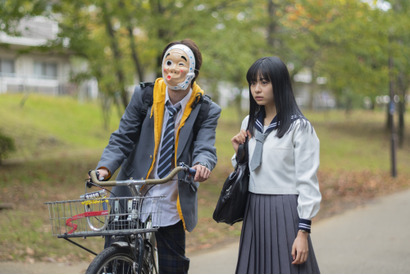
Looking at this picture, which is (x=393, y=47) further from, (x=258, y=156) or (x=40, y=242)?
(x=258, y=156)

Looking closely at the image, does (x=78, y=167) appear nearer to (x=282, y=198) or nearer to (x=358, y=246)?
(x=358, y=246)

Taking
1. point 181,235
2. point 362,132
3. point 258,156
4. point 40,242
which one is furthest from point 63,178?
point 362,132

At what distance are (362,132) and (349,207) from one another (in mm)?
18453

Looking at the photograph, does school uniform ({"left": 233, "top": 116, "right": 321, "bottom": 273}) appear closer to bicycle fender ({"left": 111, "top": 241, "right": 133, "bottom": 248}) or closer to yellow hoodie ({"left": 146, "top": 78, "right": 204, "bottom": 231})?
yellow hoodie ({"left": 146, "top": 78, "right": 204, "bottom": 231})

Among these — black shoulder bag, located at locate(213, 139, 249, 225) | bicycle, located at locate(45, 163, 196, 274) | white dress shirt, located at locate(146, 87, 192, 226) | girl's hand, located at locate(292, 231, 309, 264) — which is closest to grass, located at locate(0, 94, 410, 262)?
white dress shirt, located at locate(146, 87, 192, 226)

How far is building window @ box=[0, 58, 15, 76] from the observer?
3666 centimetres

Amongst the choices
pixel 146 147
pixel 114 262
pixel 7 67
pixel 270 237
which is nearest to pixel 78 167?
pixel 146 147

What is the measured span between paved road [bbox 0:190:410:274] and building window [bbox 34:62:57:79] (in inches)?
1236

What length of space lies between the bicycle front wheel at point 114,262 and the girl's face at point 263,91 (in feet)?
3.96

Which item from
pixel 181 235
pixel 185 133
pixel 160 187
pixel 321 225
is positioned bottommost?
pixel 321 225

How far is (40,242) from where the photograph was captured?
23.6 ft

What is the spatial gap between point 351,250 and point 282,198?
4.61 m

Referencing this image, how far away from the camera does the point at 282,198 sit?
333 centimetres

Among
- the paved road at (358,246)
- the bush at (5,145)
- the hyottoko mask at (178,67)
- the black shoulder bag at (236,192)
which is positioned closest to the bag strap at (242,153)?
the black shoulder bag at (236,192)
